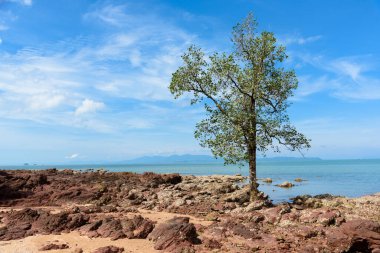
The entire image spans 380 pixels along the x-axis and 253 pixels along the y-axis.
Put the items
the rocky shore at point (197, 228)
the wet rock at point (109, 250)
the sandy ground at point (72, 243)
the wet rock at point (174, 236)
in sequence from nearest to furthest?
the wet rock at point (109, 250)
the wet rock at point (174, 236)
the sandy ground at point (72, 243)
the rocky shore at point (197, 228)

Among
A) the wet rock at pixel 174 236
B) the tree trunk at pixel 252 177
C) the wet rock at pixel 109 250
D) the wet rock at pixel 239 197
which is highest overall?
the tree trunk at pixel 252 177

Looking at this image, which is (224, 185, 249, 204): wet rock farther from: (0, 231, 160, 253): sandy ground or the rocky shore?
(0, 231, 160, 253): sandy ground

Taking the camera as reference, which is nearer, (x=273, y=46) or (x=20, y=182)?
(x=273, y=46)

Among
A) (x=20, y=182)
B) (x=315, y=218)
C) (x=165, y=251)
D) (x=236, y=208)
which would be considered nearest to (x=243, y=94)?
(x=236, y=208)

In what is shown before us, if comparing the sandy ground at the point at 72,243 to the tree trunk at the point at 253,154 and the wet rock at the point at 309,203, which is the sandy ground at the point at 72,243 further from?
the wet rock at the point at 309,203

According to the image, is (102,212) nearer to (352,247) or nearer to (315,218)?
(315,218)

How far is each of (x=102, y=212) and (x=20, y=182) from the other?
45.3 ft

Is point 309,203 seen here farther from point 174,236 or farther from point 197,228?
point 174,236

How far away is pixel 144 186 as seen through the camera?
3662 centimetres

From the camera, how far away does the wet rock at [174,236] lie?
55.6 ft

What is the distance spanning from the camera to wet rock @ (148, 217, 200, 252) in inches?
667

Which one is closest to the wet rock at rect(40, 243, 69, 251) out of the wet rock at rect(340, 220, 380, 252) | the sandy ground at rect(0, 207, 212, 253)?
the sandy ground at rect(0, 207, 212, 253)

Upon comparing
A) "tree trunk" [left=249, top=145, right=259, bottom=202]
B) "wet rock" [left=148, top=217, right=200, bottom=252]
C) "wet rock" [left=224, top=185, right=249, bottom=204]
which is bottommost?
"wet rock" [left=148, top=217, right=200, bottom=252]

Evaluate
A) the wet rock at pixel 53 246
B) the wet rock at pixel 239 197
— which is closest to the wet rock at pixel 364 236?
the wet rock at pixel 239 197
